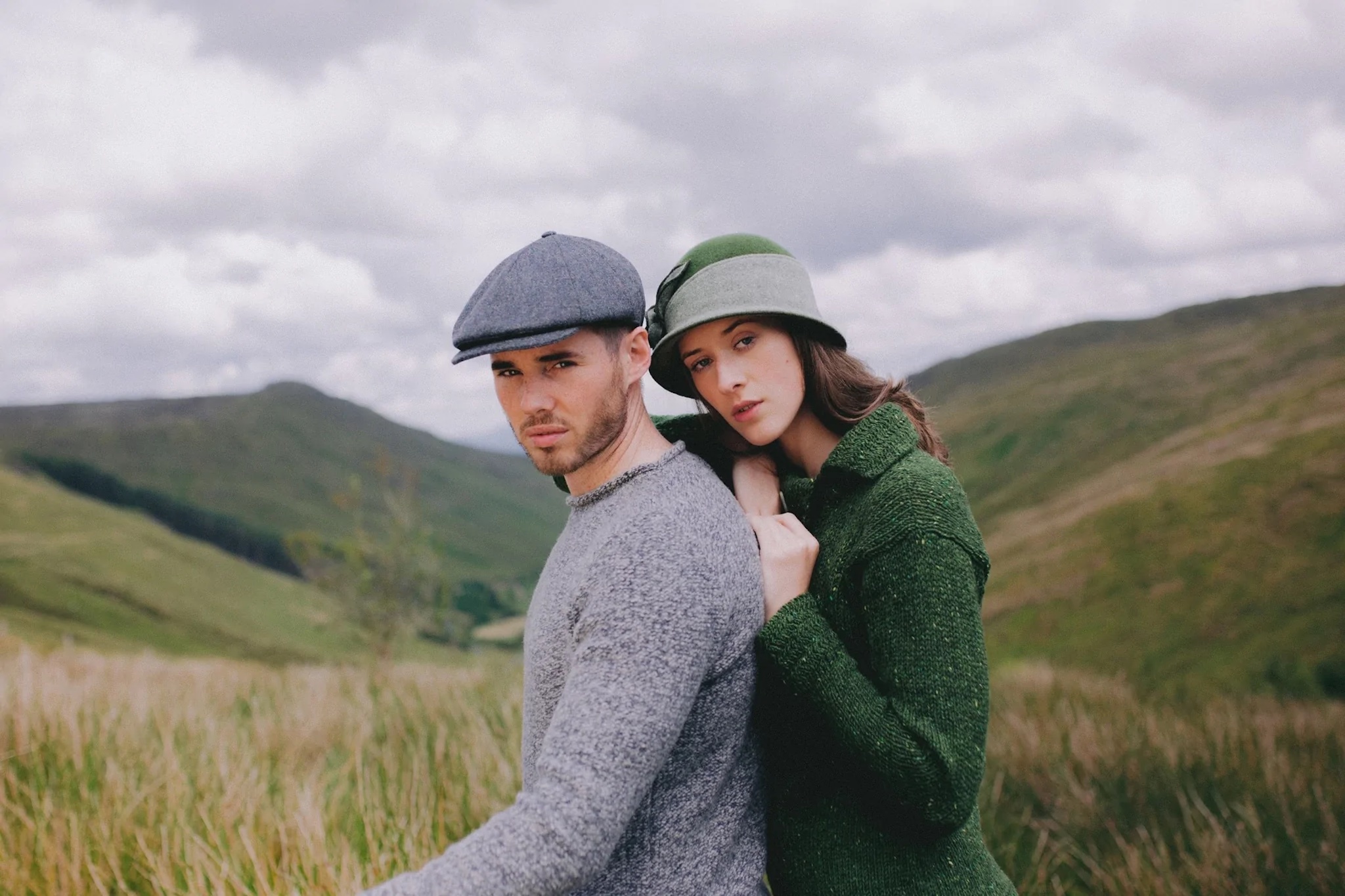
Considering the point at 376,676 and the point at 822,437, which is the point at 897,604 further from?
the point at 376,676

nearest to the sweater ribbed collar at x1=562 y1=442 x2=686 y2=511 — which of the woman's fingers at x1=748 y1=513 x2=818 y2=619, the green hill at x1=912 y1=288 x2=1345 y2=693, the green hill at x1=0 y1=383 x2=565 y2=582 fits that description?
the woman's fingers at x1=748 y1=513 x2=818 y2=619

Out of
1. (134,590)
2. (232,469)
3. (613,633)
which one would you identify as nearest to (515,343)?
(613,633)

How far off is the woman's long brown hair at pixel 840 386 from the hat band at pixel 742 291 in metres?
0.11

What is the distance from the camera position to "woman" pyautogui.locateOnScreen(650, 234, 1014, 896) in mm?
2164

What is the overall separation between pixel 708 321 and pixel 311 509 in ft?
555

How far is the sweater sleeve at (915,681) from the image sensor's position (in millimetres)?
2129

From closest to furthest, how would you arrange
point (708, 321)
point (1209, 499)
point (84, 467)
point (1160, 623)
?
point (708, 321) < point (1160, 623) < point (1209, 499) < point (84, 467)

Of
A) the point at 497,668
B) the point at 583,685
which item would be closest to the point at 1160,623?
the point at 497,668

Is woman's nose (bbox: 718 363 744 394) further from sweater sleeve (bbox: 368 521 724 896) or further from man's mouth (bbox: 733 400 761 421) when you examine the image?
sweater sleeve (bbox: 368 521 724 896)

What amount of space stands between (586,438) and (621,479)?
13cm

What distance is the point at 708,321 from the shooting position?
Result: 2746mm

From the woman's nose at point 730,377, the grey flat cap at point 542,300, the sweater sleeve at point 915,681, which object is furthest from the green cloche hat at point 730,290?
the sweater sleeve at point 915,681

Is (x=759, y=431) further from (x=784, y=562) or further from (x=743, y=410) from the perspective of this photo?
(x=784, y=562)

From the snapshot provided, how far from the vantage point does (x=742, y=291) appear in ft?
8.81
